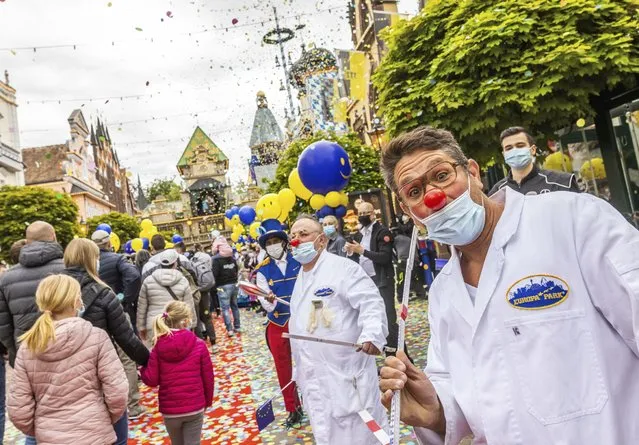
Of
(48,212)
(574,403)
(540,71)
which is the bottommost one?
(574,403)

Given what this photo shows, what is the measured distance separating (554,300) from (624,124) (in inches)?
319

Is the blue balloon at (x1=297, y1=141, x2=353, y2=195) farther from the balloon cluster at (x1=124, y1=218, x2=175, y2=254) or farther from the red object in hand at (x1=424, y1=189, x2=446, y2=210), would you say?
the balloon cluster at (x1=124, y1=218, x2=175, y2=254)

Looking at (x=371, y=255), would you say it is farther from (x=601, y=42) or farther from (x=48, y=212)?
(x=48, y=212)

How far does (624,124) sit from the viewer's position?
26.5 feet

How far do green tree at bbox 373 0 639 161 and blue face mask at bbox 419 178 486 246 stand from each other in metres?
5.29

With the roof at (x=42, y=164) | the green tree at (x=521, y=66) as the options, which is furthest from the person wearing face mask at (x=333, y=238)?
the roof at (x=42, y=164)

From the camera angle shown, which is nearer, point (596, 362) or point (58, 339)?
point (596, 362)

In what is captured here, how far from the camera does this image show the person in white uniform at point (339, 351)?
12.4 feet

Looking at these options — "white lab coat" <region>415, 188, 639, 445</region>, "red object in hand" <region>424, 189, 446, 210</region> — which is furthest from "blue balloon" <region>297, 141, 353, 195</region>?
"white lab coat" <region>415, 188, 639, 445</region>

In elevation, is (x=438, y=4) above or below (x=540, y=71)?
above

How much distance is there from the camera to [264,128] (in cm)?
7162

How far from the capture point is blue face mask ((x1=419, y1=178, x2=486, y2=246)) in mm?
1722

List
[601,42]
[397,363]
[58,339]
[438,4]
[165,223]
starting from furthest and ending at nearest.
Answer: [165,223]
[438,4]
[601,42]
[58,339]
[397,363]

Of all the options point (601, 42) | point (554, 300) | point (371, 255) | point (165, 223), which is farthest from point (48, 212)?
point (554, 300)
